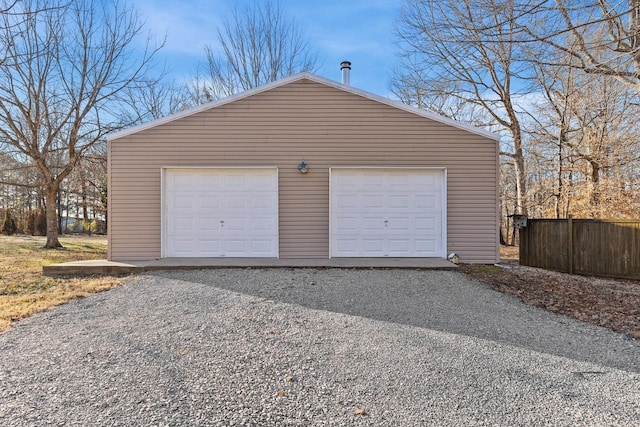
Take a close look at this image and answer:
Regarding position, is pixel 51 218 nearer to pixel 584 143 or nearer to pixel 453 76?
pixel 453 76

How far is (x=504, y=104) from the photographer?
1527 centimetres

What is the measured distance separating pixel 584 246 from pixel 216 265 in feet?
27.2

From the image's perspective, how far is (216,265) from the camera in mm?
7035

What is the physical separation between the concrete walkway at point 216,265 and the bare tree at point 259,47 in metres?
12.1

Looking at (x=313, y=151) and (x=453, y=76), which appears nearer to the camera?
(x=313, y=151)

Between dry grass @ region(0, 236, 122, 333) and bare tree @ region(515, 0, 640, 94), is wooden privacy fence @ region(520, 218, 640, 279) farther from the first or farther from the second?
dry grass @ region(0, 236, 122, 333)

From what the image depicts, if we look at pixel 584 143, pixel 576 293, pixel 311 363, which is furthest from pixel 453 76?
pixel 311 363

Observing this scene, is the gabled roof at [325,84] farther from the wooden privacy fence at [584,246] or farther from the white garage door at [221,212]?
the wooden privacy fence at [584,246]

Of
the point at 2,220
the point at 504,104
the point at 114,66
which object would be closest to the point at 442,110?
the point at 504,104

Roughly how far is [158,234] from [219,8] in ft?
38.3

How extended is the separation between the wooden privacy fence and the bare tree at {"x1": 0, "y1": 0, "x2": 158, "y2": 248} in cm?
1375

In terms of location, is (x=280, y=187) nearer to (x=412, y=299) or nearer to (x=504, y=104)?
(x=412, y=299)

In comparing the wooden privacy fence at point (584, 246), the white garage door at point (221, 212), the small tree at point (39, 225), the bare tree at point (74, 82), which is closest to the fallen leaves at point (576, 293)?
the wooden privacy fence at point (584, 246)

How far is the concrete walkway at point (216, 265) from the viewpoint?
691 centimetres
